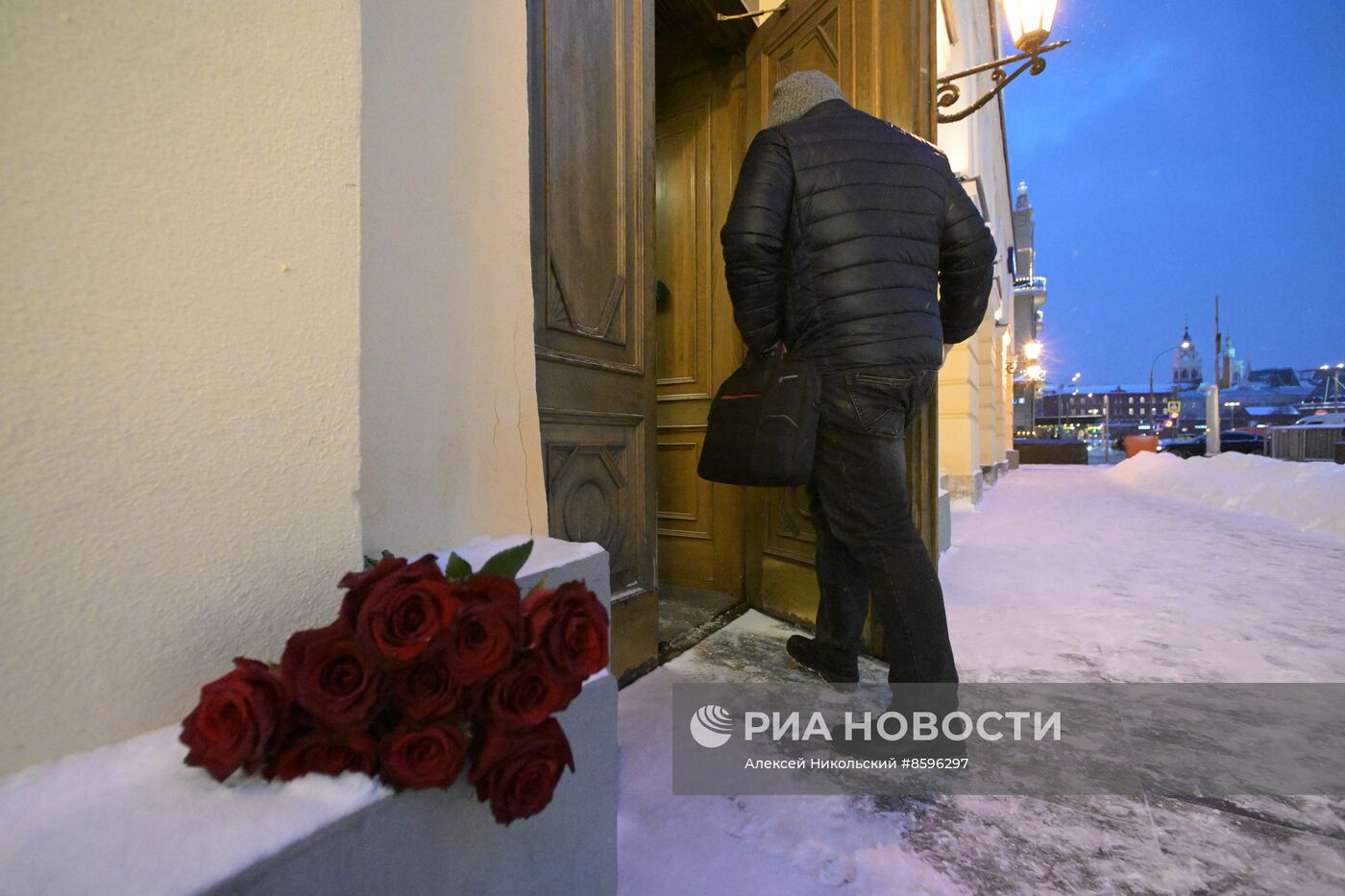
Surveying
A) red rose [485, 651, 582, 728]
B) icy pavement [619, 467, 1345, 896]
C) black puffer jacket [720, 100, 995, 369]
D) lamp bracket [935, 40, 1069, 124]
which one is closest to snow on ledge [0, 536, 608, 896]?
red rose [485, 651, 582, 728]

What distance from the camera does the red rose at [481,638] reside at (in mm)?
607

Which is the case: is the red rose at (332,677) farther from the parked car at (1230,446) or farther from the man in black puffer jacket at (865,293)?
the parked car at (1230,446)

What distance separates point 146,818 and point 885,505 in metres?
1.40

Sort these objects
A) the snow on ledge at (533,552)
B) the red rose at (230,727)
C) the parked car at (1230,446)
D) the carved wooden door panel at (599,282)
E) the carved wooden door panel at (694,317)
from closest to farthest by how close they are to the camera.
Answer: the red rose at (230,727), the snow on ledge at (533,552), the carved wooden door panel at (599,282), the carved wooden door panel at (694,317), the parked car at (1230,446)

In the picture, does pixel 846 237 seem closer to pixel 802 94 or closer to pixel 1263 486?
pixel 802 94

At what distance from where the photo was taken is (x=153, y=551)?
0.63 m

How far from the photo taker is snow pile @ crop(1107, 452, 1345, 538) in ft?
14.6

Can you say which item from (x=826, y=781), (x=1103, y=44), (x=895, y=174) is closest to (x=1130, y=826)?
(x=826, y=781)

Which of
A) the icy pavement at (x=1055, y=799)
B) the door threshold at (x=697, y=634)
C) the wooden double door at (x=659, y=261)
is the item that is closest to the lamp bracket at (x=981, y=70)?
the wooden double door at (x=659, y=261)

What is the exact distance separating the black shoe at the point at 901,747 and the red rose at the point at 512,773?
42.3 inches

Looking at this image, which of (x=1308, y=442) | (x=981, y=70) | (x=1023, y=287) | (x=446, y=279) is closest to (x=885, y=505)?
(x=446, y=279)

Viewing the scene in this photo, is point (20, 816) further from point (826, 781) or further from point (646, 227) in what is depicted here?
point (646, 227)

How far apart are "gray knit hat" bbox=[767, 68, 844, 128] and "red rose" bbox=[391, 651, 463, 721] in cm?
167

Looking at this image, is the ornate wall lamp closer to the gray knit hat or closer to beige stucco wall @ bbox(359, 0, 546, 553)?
the gray knit hat
